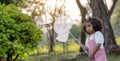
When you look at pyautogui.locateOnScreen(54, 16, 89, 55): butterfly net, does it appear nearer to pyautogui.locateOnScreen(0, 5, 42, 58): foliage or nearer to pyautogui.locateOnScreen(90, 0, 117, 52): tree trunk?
pyautogui.locateOnScreen(0, 5, 42, 58): foliage

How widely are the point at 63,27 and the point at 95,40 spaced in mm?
623

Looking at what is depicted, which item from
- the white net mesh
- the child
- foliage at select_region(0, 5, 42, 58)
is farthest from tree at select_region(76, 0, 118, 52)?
the child

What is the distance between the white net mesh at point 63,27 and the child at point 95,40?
0.32 meters

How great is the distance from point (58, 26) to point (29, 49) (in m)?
1.99

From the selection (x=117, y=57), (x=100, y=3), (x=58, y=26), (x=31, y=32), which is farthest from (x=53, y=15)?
(x=58, y=26)

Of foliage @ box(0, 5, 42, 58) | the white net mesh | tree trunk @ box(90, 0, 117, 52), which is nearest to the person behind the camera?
the white net mesh

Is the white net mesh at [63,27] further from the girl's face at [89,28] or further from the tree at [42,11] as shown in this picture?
the tree at [42,11]

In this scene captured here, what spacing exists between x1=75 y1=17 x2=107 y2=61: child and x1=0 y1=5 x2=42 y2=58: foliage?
217 centimetres

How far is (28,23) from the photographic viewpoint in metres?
7.04

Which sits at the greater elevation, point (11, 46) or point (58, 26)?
point (58, 26)

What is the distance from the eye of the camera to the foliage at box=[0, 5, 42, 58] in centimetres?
652

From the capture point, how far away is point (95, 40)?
15.3ft

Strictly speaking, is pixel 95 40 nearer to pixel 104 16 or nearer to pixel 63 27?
pixel 63 27

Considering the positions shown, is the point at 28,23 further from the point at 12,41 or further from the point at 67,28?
the point at 67,28
